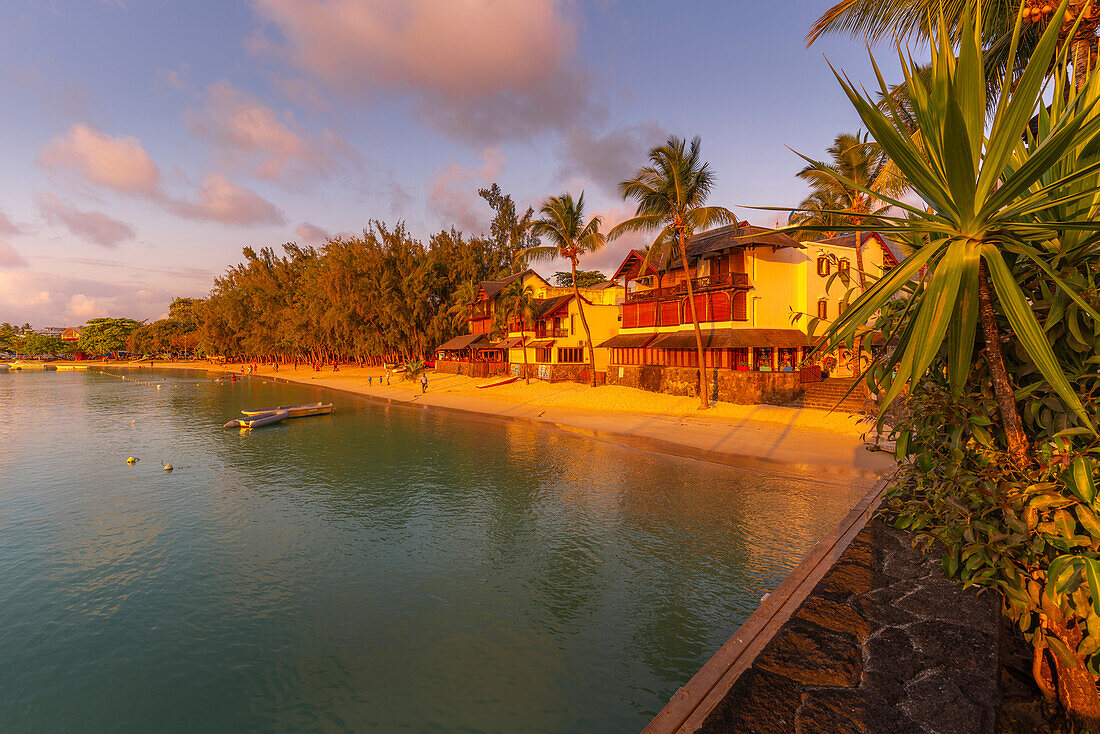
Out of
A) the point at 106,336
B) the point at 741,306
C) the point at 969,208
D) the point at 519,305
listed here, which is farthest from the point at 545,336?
the point at 106,336

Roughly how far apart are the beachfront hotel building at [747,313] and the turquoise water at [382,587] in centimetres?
1279

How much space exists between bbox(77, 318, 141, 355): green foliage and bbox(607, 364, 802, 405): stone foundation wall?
531 ft

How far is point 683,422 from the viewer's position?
91.7 ft

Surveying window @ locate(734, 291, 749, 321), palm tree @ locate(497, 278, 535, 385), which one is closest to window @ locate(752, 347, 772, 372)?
window @ locate(734, 291, 749, 321)

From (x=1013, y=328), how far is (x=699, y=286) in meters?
32.5

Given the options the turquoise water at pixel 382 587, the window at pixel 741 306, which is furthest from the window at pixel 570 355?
the turquoise water at pixel 382 587

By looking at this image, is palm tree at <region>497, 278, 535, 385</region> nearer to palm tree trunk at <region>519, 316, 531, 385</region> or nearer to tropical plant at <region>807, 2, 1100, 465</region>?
palm tree trunk at <region>519, 316, 531, 385</region>

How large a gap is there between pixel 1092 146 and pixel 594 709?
839 cm

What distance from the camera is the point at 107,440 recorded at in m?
28.5

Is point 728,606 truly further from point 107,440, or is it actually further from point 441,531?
point 107,440

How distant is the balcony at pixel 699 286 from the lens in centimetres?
3225

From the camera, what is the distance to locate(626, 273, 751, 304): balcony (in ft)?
106

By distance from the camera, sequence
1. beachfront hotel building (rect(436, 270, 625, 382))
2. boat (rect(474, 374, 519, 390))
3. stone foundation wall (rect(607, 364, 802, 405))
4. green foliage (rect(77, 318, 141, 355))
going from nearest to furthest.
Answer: stone foundation wall (rect(607, 364, 802, 405))
beachfront hotel building (rect(436, 270, 625, 382))
boat (rect(474, 374, 519, 390))
green foliage (rect(77, 318, 141, 355))

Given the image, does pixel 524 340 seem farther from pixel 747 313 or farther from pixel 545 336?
pixel 747 313
